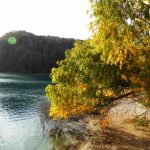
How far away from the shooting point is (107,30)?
1426 cm

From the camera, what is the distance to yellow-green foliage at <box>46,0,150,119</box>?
14242 mm

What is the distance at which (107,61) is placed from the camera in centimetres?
1530

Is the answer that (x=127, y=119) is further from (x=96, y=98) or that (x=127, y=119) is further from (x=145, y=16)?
(x=145, y=16)

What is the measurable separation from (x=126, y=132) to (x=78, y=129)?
Result: 6.90m

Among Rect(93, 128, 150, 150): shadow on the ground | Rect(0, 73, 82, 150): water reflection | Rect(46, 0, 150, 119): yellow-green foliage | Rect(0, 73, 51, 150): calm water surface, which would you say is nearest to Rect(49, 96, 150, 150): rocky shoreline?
Rect(93, 128, 150, 150): shadow on the ground

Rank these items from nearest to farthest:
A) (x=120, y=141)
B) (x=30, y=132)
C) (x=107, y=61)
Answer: (x=107, y=61), (x=120, y=141), (x=30, y=132)

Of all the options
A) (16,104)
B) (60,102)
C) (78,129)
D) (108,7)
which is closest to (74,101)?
(60,102)

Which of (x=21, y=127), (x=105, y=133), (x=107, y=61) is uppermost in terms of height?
(x=107, y=61)

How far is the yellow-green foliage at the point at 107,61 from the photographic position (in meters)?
14.2

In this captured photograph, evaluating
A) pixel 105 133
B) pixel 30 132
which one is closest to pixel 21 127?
pixel 30 132

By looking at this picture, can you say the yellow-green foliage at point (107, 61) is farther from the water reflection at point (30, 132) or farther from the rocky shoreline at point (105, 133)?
the water reflection at point (30, 132)

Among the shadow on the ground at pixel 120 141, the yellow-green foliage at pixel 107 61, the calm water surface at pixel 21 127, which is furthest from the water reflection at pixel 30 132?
the yellow-green foliage at pixel 107 61

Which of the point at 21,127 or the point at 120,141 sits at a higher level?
the point at 120,141

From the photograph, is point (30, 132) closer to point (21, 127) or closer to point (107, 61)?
point (21, 127)
